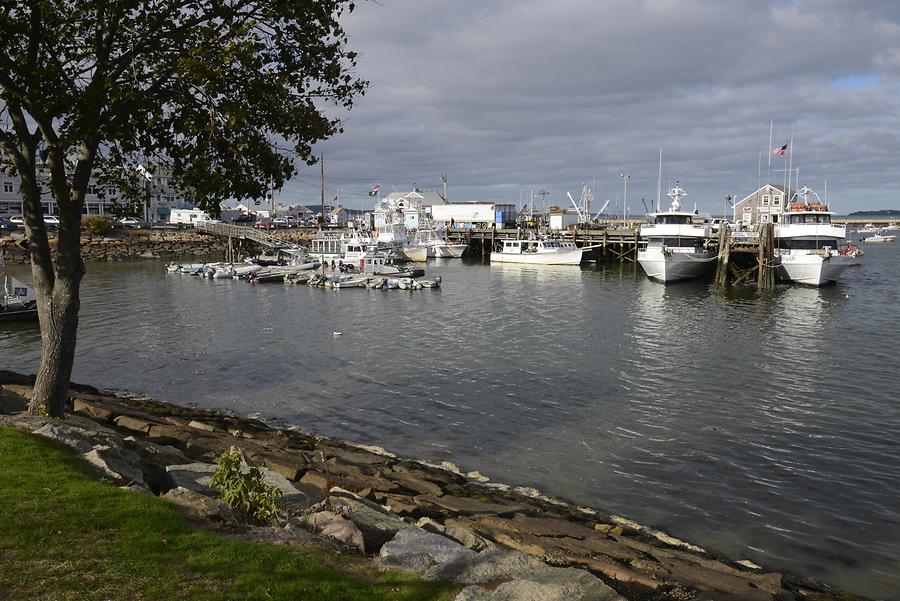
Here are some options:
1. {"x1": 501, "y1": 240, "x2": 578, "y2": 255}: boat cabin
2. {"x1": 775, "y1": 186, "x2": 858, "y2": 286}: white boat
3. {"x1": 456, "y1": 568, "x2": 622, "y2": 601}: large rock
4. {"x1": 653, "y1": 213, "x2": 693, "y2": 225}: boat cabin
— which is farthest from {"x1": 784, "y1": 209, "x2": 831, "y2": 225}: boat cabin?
{"x1": 456, "y1": 568, "x2": 622, "y2": 601}: large rock

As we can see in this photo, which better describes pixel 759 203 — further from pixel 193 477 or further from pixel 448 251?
pixel 193 477

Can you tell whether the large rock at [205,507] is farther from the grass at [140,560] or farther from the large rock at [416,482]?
the large rock at [416,482]

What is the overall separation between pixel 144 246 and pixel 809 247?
79.5 m

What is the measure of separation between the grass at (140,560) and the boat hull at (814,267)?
55.5 meters

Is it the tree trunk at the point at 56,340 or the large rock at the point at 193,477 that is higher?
the tree trunk at the point at 56,340

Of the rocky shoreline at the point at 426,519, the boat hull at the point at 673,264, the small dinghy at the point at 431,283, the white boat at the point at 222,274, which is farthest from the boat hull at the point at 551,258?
the rocky shoreline at the point at 426,519

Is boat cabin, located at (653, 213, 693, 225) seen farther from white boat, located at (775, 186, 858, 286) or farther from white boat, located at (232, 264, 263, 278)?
white boat, located at (232, 264, 263, 278)

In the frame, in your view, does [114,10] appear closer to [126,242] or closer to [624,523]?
[624,523]

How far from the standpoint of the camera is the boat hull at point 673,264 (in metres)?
58.3

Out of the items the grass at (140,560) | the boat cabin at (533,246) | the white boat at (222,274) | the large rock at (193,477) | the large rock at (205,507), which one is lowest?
the large rock at (193,477)

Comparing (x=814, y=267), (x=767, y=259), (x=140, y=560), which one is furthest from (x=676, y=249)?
(x=140, y=560)

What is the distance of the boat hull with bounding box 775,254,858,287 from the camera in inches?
2099

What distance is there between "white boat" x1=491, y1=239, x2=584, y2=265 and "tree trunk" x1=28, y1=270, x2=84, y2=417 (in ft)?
230

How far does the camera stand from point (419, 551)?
8000 mm
